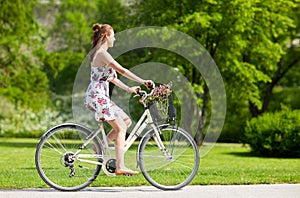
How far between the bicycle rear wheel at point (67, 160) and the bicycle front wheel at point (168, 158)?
529mm

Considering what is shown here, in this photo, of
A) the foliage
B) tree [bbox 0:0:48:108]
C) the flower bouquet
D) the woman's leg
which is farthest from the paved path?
the foliage

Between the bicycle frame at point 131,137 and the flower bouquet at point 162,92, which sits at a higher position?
the flower bouquet at point 162,92

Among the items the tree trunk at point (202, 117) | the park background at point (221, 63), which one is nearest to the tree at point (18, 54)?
the park background at point (221, 63)

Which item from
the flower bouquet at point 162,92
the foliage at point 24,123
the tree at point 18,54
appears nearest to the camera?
the flower bouquet at point 162,92

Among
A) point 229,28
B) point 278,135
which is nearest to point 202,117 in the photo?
point 229,28

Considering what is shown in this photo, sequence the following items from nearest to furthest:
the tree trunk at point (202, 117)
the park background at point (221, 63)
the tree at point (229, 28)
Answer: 1. the park background at point (221, 63)
2. the tree at point (229, 28)
3. the tree trunk at point (202, 117)

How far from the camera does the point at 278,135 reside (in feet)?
55.7

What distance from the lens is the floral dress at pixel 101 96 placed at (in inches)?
282

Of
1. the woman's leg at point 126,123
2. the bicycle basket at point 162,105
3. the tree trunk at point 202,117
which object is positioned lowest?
the tree trunk at point 202,117

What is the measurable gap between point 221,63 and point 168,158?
1289cm

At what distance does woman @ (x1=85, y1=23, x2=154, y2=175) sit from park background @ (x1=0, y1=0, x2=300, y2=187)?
5.38m

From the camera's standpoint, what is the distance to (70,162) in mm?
7316

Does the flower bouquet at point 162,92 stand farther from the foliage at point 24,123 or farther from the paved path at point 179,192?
the foliage at point 24,123

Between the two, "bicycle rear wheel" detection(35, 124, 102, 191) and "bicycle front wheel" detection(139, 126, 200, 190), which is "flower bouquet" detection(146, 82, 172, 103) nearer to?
"bicycle front wheel" detection(139, 126, 200, 190)
